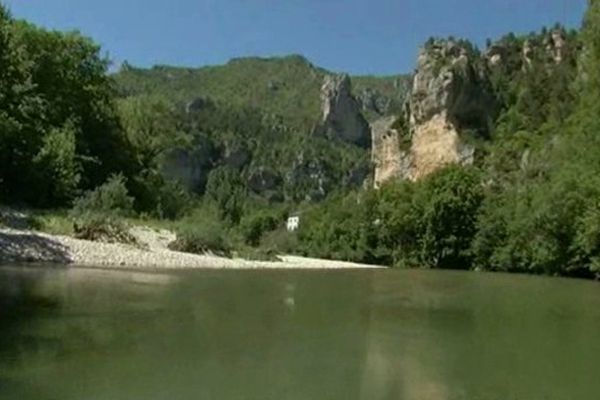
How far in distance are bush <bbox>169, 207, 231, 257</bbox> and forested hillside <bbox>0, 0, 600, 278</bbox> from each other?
0.33 feet

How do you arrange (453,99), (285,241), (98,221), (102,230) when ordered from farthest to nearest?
1. (453,99)
2. (285,241)
3. (98,221)
4. (102,230)

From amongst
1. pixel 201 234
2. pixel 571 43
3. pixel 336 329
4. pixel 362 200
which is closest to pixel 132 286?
pixel 336 329

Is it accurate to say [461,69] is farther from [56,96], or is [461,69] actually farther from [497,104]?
[56,96]


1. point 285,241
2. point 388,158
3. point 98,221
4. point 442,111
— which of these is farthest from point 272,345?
point 388,158

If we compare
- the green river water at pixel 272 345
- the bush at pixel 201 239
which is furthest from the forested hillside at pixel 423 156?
the green river water at pixel 272 345

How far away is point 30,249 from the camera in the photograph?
1352 inches

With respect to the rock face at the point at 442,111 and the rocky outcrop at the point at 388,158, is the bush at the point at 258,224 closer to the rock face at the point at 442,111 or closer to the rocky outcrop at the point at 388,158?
the rocky outcrop at the point at 388,158

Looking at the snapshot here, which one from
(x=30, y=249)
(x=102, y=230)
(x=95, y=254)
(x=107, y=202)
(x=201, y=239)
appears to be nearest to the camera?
(x=30, y=249)

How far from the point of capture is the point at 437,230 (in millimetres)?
83125

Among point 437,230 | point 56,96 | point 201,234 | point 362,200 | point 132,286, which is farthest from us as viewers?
point 362,200

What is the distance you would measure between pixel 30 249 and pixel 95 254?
290 cm

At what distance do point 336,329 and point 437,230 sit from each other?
2582 inches

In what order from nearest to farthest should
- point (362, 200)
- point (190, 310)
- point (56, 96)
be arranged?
point (190, 310), point (56, 96), point (362, 200)

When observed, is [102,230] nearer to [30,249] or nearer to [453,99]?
[30,249]
